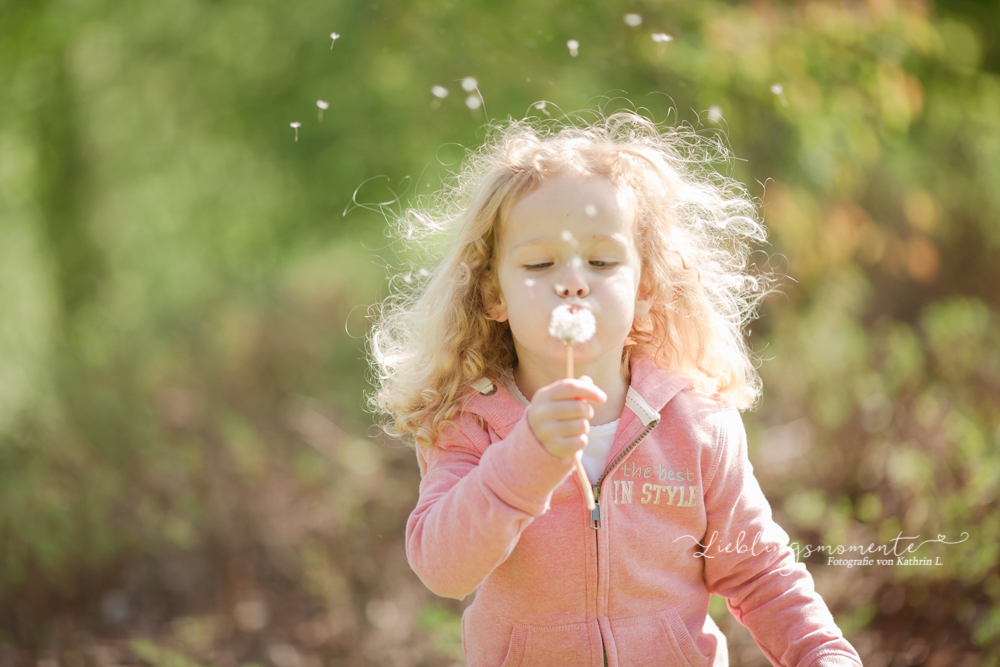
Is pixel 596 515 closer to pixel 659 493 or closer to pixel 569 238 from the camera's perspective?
pixel 659 493

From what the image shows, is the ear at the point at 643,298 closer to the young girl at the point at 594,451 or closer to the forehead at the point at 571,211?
the young girl at the point at 594,451

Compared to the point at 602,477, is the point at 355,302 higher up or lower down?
lower down

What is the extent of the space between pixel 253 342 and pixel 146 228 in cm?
256

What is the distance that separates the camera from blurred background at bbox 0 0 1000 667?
364 centimetres

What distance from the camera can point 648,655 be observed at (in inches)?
63.4

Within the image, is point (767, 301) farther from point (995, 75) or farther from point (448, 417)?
point (448, 417)

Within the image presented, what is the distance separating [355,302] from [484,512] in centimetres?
575

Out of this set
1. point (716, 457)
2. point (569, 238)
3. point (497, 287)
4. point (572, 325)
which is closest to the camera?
point (572, 325)

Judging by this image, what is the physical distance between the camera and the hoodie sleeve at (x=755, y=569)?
5.34ft

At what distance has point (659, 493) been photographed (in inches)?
64.7

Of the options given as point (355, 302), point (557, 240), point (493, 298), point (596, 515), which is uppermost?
point (557, 240)

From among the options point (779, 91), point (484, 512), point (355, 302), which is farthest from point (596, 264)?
point (355, 302)

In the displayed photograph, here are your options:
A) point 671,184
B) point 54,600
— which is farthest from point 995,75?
point 54,600

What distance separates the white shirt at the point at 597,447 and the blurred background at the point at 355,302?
4.08 feet
